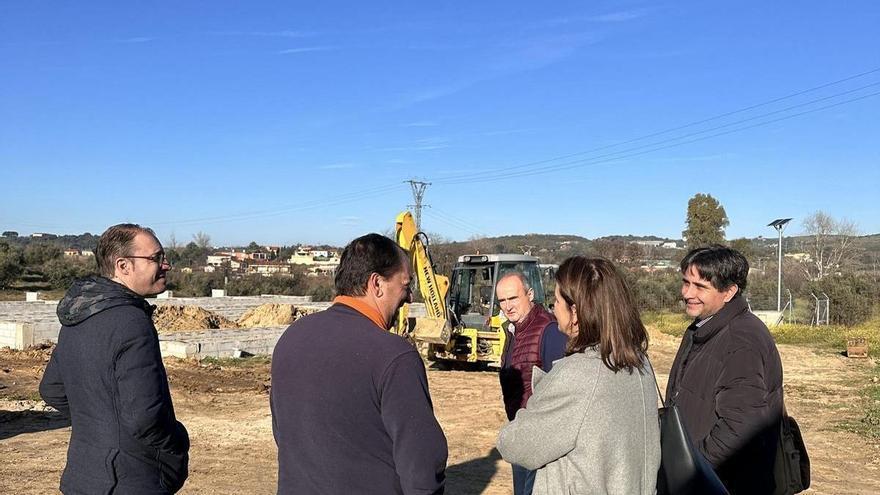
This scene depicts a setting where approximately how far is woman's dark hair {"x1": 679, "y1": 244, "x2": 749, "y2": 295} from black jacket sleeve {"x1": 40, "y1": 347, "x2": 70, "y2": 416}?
9.07 ft

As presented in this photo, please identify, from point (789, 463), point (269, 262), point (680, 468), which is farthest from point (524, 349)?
point (269, 262)

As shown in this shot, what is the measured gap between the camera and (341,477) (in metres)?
A: 2.15

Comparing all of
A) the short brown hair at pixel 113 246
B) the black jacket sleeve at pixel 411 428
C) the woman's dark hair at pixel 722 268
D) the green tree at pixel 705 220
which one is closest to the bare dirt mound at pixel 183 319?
the short brown hair at pixel 113 246

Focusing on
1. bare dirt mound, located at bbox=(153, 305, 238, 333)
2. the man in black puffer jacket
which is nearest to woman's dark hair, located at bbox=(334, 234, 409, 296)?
the man in black puffer jacket

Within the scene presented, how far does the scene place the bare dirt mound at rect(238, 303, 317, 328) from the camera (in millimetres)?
22312

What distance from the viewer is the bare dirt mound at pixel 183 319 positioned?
2048 centimetres

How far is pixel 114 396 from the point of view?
271 centimetres

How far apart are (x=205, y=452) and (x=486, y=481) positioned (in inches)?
133

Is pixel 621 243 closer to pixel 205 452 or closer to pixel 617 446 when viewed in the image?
pixel 205 452

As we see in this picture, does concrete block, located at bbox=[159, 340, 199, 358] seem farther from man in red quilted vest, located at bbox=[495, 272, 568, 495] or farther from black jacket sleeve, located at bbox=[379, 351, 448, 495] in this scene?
black jacket sleeve, located at bbox=[379, 351, 448, 495]

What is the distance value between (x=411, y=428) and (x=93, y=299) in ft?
4.79

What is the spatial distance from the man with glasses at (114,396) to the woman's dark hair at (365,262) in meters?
0.88

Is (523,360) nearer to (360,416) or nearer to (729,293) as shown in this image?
(729,293)

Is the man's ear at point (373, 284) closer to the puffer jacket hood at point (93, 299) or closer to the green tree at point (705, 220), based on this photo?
the puffer jacket hood at point (93, 299)
